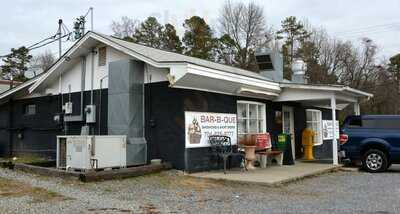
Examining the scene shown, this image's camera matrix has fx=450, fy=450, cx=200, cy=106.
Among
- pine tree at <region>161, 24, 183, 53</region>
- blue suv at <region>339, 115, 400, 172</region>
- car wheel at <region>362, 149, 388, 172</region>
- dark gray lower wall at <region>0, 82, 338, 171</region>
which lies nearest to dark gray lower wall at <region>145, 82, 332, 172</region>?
dark gray lower wall at <region>0, 82, 338, 171</region>

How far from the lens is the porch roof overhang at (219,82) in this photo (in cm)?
1210

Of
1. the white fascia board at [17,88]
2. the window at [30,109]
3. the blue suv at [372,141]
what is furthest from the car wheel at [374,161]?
the window at [30,109]

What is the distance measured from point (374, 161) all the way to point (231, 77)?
540 centimetres

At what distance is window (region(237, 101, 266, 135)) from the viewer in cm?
A: 1530

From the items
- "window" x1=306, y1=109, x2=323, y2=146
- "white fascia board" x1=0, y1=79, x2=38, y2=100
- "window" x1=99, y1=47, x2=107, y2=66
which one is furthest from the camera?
"window" x1=306, y1=109, x2=323, y2=146

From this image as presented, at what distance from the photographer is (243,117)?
608 inches

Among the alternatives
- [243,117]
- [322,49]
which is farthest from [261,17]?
[243,117]

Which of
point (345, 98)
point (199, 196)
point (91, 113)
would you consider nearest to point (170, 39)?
point (345, 98)

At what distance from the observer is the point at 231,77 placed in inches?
535

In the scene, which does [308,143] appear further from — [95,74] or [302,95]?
[95,74]

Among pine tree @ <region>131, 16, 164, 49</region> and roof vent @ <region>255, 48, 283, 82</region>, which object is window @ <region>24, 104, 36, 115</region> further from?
pine tree @ <region>131, 16, 164, 49</region>

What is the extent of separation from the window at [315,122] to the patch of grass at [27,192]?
1361cm

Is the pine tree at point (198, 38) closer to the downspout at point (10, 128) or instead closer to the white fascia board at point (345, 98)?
the downspout at point (10, 128)

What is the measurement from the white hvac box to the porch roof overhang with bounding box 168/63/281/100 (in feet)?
7.58
